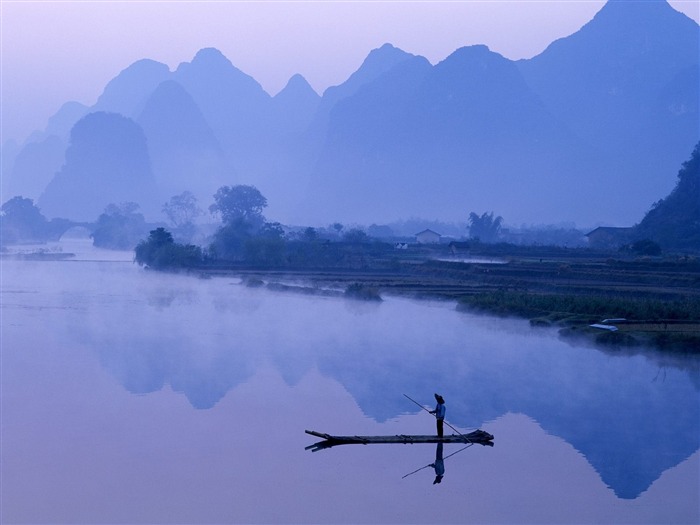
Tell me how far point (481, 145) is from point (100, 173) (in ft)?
175

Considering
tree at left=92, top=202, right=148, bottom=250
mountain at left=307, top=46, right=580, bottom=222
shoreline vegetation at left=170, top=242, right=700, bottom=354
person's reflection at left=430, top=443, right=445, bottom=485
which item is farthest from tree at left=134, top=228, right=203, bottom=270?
mountain at left=307, top=46, right=580, bottom=222

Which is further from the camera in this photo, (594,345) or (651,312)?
(651,312)

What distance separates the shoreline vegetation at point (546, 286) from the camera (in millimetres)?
16734

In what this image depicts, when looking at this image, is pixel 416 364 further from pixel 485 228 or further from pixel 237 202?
pixel 485 228

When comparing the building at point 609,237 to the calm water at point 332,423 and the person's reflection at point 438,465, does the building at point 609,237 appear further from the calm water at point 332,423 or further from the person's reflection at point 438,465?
the person's reflection at point 438,465

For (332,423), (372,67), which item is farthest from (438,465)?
(372,67)

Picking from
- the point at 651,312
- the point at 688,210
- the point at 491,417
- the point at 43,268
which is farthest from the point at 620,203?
the point at 491,417

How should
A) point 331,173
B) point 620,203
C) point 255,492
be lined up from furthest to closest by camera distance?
1. point 331,173
2. point 620,203
3. point 255,492

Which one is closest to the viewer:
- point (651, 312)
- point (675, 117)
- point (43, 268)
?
point (651, 312)

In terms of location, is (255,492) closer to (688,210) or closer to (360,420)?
(360,420)

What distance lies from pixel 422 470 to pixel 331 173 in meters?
120

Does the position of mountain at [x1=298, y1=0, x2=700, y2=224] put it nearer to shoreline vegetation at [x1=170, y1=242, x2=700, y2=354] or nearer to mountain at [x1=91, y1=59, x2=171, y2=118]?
mountain at [x1=91, y1=59, x2=171, y2=118]

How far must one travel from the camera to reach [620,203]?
97750 millimetres

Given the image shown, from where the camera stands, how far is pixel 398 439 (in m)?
9.13
